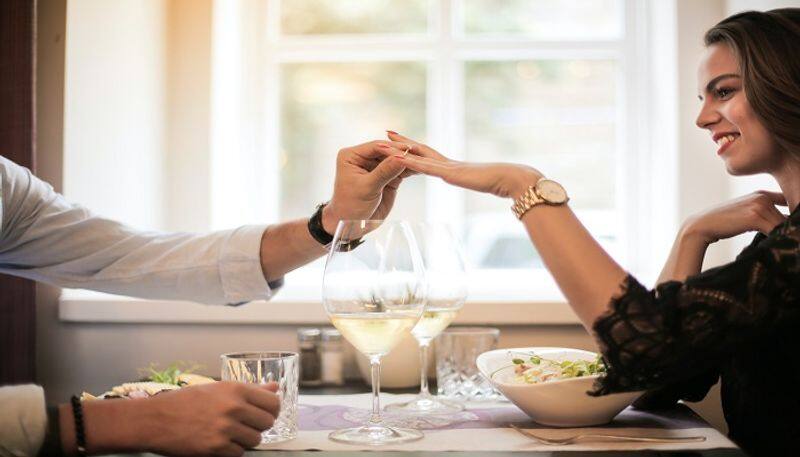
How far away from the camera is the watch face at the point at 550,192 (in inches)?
46.8

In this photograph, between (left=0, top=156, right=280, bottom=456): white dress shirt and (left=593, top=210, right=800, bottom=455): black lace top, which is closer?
(left=593, top=210, right=800, bottom=455): black lace top

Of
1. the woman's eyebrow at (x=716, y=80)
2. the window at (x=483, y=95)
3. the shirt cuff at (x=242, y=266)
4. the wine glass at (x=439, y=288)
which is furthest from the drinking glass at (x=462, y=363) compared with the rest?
the window at (x=483, y=95)

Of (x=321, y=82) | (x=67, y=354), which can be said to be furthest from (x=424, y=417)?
(x=321, y=82)

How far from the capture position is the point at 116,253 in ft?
5.50

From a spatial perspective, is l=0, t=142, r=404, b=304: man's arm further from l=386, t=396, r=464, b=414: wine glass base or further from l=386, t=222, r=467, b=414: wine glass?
l=386, t=396, r=464, b=414: wine glass base

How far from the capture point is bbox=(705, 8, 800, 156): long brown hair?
1.33m

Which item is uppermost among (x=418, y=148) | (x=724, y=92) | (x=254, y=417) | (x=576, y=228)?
(x=724, y=92)

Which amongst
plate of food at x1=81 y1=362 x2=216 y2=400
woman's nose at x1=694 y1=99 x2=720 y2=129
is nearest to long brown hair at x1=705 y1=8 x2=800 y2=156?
woman's nose at x1=694 y1=99 x2=720 y2=129

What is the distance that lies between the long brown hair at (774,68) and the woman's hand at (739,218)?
136 millimetres

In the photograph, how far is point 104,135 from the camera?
2348 mm

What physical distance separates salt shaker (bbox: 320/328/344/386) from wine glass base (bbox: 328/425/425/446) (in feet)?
2.08

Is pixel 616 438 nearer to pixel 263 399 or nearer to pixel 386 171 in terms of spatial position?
pixel 263 399

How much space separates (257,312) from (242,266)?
23.5 inches

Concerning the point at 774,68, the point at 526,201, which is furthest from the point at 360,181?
the point at 774,68
